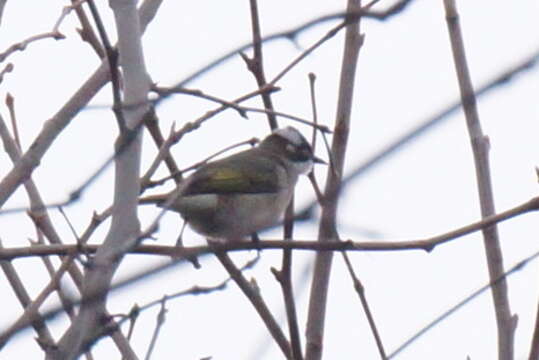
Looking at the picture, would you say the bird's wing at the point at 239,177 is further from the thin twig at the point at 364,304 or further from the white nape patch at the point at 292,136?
the thin twig at the point at 364,304

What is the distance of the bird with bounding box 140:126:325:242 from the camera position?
14.1 feet

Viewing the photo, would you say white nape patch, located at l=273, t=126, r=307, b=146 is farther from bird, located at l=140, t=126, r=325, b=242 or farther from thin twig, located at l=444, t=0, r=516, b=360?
thin twig, located at l=444, t=0, r=516, b=360

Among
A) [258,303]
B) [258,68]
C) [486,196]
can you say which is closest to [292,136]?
[258,68]

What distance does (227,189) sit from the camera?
187 inches

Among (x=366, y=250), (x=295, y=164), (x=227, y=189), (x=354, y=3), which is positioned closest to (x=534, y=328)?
(x=366, y=250)

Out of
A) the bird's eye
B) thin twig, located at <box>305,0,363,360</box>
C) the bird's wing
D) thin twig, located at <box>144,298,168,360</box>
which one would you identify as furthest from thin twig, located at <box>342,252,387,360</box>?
the bird's eye

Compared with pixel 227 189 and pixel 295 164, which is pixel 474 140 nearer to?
pixel 227 189

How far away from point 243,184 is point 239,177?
0.17 feet

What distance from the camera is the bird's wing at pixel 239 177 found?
15.1ft

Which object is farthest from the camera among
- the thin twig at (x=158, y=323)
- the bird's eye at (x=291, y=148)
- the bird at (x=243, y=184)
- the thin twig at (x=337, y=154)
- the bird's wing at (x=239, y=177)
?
the bird's eye at (x=291, y=148)

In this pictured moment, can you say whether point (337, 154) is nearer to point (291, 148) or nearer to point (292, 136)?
point (291, 148)

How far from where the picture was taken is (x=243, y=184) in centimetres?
495

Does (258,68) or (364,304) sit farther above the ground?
(258,68)

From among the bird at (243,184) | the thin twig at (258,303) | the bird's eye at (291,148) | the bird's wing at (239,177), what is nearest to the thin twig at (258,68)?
the thin twig at (258,303)
